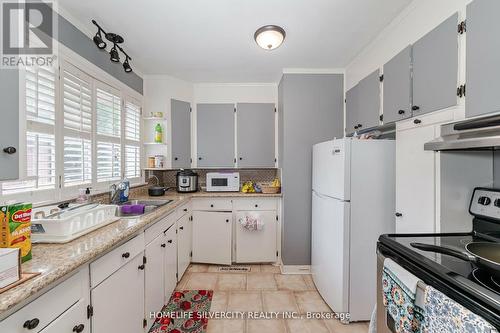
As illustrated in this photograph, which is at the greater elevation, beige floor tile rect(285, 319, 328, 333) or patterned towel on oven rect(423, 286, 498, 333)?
patterned towel on oven rect(423, 286, 498, 333)

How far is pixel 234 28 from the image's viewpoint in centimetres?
193

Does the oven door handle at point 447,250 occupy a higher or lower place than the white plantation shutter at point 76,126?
lower

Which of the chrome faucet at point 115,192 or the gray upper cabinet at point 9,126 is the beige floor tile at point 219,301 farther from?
the gray upper cabinet at point 9,126

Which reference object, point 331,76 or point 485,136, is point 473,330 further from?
point 331,76

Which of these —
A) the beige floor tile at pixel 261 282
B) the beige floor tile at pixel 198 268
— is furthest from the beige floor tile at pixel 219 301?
the beige floor tile at pixel 198 268

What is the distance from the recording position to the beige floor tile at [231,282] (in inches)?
98.3

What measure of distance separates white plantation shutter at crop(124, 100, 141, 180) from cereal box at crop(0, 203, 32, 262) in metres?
1.70

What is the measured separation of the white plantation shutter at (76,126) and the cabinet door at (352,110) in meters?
2.55

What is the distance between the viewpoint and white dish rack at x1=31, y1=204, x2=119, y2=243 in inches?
46.3

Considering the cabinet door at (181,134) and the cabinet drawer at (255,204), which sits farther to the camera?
the cabinet door at (181,134)

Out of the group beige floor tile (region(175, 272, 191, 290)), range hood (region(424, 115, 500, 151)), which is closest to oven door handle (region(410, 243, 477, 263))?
range hood (region(424, 115, 500, 151))

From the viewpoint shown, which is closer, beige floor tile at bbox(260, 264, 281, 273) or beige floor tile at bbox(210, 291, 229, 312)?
beige floor tile at bbox(210, 291, 229, 312)

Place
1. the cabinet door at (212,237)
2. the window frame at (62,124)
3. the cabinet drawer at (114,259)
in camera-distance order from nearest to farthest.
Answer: the window frame at (62,124) < the cabinet drawer at (114,259) < the cabinet door at (212,237)

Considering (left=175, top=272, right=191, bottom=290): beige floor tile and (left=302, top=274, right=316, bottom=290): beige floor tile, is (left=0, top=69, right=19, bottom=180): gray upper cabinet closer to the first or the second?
(left=175, top=272, right=191, bottom=290): beige floor tile
